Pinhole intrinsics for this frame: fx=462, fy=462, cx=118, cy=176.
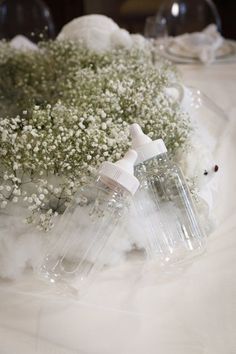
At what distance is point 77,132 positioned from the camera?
742mm

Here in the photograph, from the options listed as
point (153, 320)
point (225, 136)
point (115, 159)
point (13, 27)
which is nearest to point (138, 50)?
point (225, 136)

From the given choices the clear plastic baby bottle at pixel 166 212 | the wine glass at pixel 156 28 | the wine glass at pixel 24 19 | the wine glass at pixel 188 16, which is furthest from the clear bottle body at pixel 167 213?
the wine glass at pixel 24 19

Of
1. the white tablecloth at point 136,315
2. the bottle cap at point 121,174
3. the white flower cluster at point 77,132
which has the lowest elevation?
the white tablecloth at point 136,315

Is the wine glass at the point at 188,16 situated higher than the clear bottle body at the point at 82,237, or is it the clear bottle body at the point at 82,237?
the wine glass at the point at 188,16

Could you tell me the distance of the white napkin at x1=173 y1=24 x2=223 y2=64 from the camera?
1678mm

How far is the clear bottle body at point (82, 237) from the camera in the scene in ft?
2.27

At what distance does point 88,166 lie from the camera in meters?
0.72

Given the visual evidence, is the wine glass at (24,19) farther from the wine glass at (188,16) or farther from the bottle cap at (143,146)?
the bottle cap at (143,146)

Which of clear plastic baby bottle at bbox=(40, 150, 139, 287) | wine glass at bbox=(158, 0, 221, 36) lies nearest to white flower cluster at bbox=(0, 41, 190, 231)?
clear plastic baby bottle at bbox=(40, 150, 139, 287)

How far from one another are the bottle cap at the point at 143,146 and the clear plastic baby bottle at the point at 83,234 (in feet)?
0.22

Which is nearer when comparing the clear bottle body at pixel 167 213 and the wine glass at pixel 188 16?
the clear bottle body at pixel 167 213

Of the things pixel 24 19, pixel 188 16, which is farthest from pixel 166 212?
pixel 24 19

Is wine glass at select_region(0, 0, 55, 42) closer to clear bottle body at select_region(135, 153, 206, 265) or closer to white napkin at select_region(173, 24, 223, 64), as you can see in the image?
white napkin at select_region(173, 24, 223, 64)

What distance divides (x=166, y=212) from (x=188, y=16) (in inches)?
57.5
